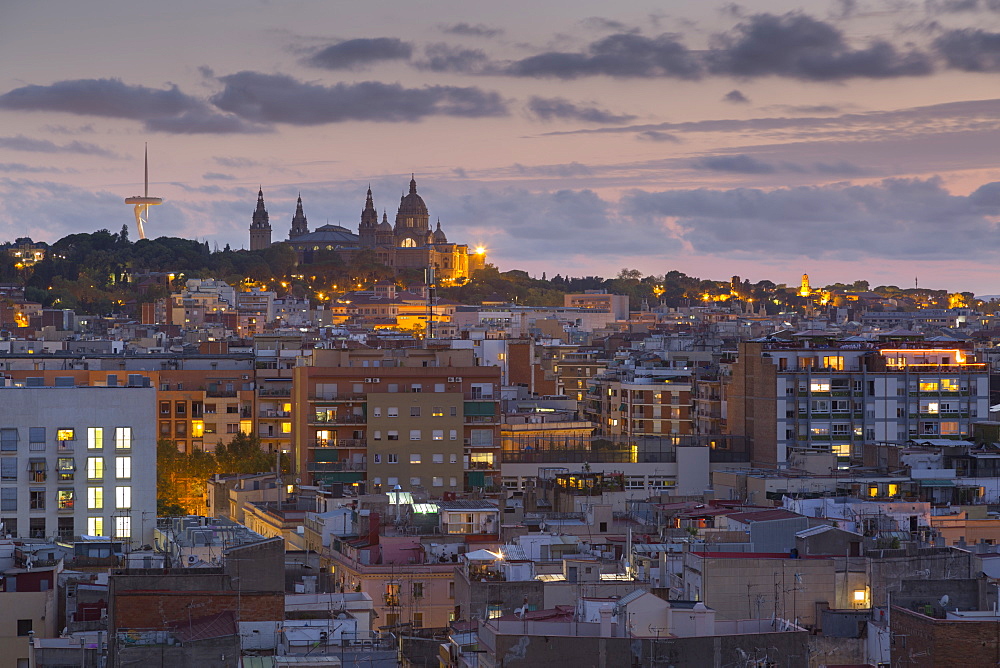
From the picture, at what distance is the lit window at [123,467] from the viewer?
3281cm

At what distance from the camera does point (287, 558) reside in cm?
2914

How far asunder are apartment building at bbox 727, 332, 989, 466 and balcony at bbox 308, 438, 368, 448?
1238cm

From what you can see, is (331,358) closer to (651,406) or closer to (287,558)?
(651,406)

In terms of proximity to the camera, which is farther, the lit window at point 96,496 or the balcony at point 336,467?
the balcony at point 336,467

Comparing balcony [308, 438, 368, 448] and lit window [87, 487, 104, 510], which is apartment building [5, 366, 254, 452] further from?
lit window [87, 487, 104, 510]

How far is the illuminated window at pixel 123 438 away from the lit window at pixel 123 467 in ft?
0.69

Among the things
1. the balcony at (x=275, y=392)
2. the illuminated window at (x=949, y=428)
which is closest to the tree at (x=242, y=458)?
the balcony at (x=275, y=392)

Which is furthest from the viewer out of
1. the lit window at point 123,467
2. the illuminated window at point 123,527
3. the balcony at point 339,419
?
the balcony at point 339,419

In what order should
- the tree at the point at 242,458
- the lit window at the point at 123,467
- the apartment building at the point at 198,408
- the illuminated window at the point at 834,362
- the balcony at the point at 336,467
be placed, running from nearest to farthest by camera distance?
1. the lit window at the point at 123,467
2. the balcony at the point at 336,467
3. the tree at the point at 242,458
4. the illuminated window at the point at 834,362
5. the apartment building at the point at 198,408

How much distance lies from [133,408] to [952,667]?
18395 millimetres

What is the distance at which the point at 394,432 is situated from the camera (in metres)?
48.9

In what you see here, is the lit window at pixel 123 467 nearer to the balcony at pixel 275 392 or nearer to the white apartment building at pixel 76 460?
the white apartment building at pixel 76 460

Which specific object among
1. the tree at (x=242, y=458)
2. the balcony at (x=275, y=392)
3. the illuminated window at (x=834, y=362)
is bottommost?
the tree at (x=242, y=458)

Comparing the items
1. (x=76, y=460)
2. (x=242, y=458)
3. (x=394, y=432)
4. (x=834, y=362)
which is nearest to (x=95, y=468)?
(x=76, y=460)
